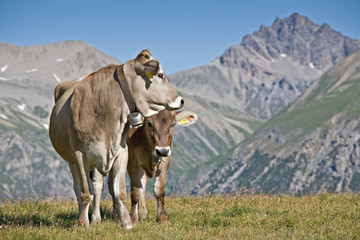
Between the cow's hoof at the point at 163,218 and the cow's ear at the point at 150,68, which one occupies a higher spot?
the cow's ear at the point at 150,68

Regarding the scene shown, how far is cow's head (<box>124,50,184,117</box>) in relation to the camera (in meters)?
11.1

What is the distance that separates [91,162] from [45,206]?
13.1 ft

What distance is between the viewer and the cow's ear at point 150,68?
11.1 m

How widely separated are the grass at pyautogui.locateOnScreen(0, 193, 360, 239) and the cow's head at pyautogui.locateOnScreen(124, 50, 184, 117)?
2.77 metres

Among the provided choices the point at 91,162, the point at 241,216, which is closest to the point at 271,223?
the point at 241,216

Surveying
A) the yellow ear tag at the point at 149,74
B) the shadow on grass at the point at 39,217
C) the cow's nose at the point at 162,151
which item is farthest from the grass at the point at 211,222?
the yellow ear tag at the point at 149,74

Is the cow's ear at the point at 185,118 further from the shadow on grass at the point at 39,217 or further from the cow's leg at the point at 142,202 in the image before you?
the shadow on grass at the point at 39,217

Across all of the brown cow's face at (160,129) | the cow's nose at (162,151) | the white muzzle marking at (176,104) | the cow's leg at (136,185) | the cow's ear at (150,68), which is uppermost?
the cow's ear at (150,68)

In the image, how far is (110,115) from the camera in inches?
436

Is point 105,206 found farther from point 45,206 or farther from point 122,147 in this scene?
point 122,147

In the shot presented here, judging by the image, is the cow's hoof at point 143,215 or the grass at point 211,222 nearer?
the grass at point 211,222

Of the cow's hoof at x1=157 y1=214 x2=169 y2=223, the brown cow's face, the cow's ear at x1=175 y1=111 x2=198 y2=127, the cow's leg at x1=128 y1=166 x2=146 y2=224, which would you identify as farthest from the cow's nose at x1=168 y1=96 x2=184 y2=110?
the cow's hoof at x1=157 y1=214 x2=169 y2=223

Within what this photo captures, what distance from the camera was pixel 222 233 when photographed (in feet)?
32.1

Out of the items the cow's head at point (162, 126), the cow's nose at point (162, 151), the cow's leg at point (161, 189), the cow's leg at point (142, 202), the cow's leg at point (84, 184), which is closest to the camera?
the cow's leg at point (84, 184)
